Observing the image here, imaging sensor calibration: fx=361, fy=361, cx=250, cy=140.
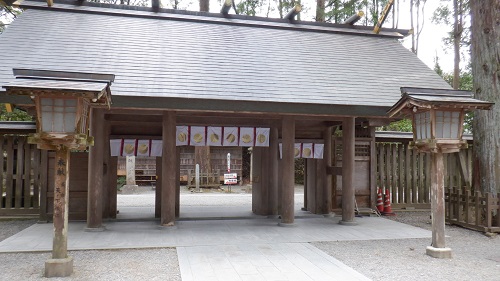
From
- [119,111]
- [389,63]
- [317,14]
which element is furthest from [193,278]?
[317,14]

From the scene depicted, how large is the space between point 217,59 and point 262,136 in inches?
96.1

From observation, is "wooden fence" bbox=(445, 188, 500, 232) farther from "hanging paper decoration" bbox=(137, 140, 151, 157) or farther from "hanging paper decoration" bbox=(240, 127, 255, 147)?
"hanging paper decoration" bbox=(137, 140, 151, 157)

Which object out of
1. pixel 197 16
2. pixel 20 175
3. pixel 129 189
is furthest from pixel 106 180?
pixel 129 189

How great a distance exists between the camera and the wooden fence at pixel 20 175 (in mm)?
10109

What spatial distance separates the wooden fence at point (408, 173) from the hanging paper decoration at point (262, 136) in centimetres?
410

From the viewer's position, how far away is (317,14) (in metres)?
19.3

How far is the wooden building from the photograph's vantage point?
814cm

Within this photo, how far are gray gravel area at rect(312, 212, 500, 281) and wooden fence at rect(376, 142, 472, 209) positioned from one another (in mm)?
3390

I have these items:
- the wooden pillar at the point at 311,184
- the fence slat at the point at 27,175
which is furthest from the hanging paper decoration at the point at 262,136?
the fence slat at the point at 27,175

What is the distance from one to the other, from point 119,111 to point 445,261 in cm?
749

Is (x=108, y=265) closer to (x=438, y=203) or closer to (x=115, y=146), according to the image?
(x=115, y=146)

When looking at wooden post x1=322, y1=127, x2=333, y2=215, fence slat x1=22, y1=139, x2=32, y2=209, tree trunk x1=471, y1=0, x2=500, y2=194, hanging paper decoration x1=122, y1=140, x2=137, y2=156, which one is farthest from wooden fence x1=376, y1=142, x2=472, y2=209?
fence slat x1=22, y1=139, x2=32, y2=209

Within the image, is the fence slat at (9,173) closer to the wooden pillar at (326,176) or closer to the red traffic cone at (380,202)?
the wooden pillar at (326,176)

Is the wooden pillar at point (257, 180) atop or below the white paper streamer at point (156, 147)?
below
